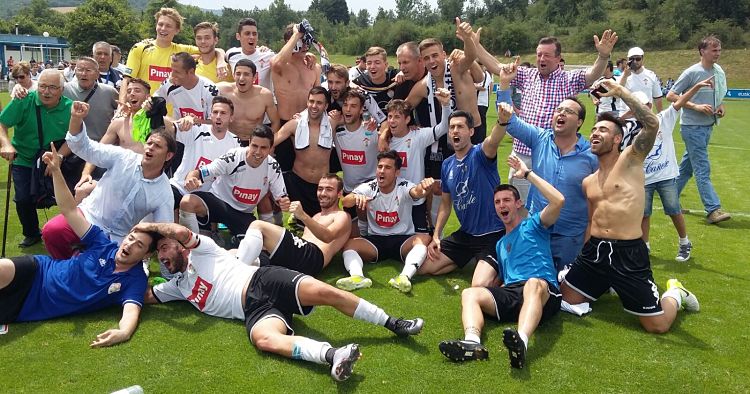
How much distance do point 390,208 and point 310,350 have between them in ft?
9.10

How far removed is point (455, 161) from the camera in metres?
6.23

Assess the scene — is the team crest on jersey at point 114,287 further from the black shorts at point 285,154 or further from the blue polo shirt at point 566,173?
the blue polo shirt at point 566,173

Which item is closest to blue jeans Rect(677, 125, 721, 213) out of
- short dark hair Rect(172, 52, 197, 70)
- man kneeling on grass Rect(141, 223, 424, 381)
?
man kneeling on grass Rect(141, 223, 424, 381)

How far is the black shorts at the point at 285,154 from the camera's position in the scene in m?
7.56

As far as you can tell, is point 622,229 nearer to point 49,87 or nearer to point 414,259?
point 414,259

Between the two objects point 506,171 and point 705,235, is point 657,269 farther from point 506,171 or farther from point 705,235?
point 506,171

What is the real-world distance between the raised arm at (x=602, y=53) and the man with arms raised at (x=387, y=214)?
2.58m

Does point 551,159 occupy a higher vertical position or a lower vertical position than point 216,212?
higher

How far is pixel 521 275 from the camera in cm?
496

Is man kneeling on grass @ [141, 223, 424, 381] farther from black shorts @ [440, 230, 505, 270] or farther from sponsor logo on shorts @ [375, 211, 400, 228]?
sponsor logo on shorts @ [375, 211, 400, 228]

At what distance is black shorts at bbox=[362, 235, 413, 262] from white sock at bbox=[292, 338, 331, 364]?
257cm

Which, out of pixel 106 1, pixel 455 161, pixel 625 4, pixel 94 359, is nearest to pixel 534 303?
pixel 455 161

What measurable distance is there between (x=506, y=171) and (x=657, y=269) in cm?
581

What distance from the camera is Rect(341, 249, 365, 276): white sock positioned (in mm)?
5950
